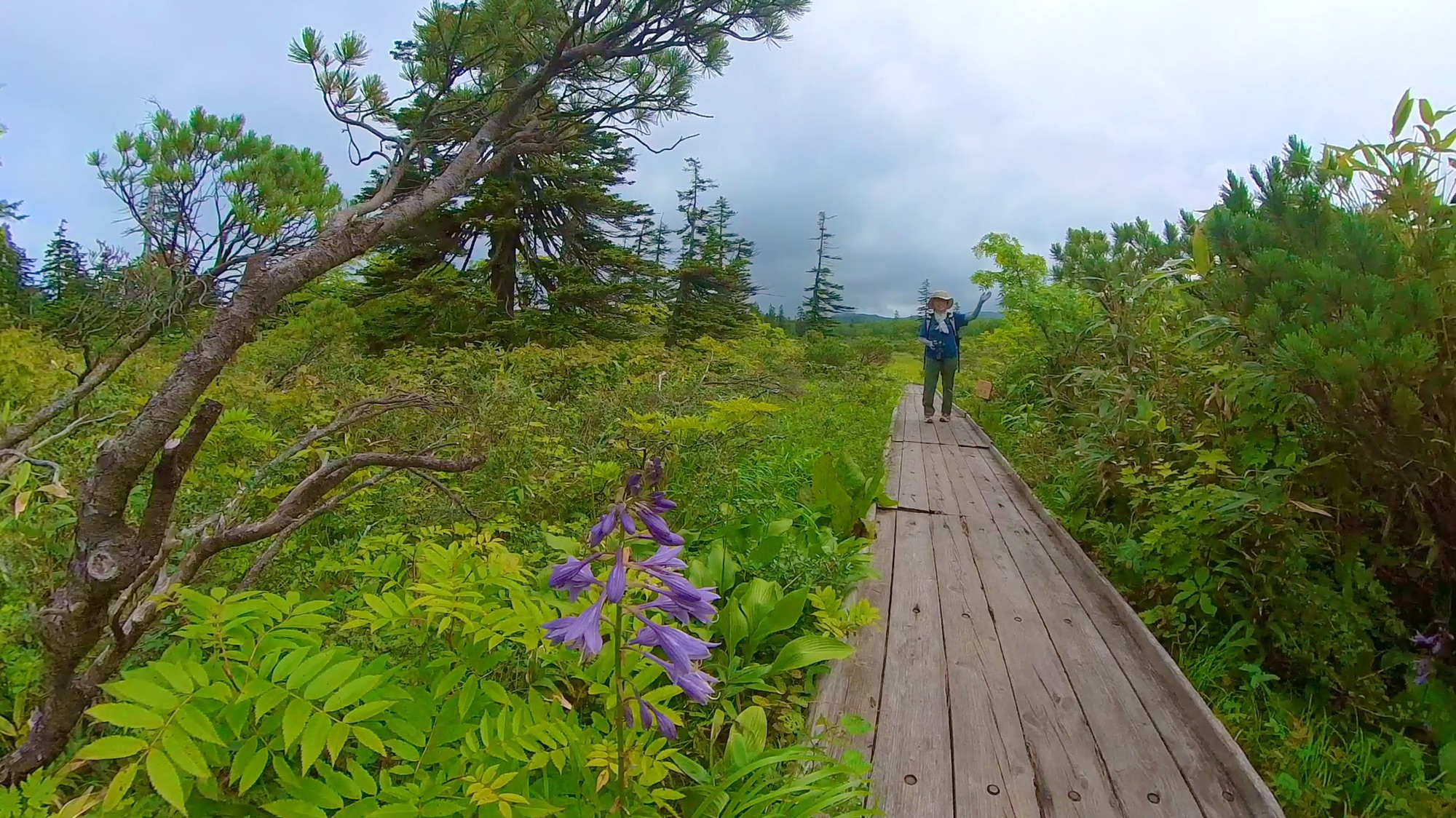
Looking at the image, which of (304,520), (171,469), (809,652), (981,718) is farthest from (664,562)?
(981,718)

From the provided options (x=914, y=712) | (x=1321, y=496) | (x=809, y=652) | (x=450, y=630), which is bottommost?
(x=914, y=712)

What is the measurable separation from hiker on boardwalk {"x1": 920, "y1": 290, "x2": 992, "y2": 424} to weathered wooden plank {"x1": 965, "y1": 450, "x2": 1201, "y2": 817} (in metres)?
4.56

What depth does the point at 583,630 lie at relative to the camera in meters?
0.99

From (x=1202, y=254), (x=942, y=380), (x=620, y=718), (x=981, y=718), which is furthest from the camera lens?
(x=942, y=380)

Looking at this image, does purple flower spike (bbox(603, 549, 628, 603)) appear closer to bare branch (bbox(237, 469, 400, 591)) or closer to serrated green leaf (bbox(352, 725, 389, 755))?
serrated green leaf (bbox(352, 725, 389, 755))

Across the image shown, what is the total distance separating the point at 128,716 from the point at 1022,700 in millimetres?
2259

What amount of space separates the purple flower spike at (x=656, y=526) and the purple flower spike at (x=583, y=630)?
0.13 metres

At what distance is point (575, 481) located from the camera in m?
3.41

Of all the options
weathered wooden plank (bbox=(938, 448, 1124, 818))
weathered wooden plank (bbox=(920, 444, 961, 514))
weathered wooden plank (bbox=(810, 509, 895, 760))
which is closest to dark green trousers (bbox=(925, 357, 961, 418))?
weathered wooden plank (bbox=(920, 444, 961, 514))

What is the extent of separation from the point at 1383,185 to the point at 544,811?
3600 mm

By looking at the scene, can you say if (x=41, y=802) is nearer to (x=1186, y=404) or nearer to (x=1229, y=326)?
(x=1229, y=326)

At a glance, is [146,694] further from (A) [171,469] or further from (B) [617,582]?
(B) [617,582]

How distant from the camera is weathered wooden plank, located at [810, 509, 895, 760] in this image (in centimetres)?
195

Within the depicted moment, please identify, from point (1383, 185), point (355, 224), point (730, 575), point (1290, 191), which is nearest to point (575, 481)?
point (730, 575)
